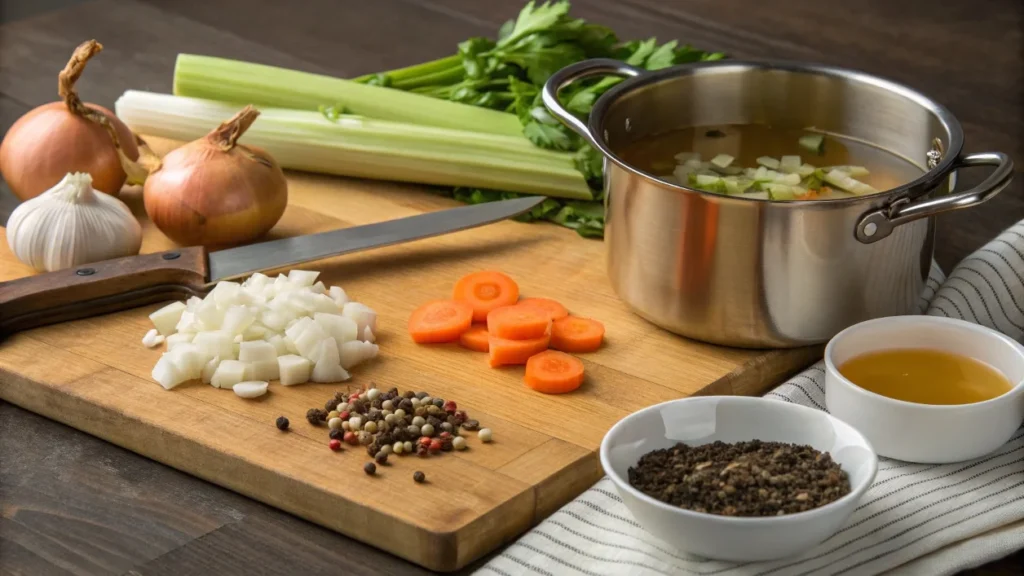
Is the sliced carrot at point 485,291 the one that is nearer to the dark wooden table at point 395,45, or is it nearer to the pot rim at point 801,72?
the pot rim at point 801,72

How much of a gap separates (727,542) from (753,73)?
1.03 metres

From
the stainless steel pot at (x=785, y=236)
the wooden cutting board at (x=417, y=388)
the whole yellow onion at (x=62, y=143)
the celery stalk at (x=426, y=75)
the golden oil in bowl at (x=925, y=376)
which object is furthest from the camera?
the celery stalk at (x=426, y=75)

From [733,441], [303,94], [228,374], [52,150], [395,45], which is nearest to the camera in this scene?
[733,441]

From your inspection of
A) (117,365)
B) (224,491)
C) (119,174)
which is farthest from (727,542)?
(119,174)

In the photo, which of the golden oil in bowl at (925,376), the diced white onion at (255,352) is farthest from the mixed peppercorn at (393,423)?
the golden oil in bowl at (925,376)

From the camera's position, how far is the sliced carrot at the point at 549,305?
2006 millimetres

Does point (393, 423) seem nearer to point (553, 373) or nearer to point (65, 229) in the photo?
point (553, 373)

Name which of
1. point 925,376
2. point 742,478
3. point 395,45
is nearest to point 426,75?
point 395,45

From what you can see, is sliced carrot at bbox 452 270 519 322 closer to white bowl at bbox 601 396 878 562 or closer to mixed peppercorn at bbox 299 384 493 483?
mixed peppercorn at bbox 299 384 493 483

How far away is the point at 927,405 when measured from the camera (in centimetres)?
161

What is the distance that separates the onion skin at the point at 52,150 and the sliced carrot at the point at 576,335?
3.12 ft

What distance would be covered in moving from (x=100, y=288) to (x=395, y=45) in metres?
1.39

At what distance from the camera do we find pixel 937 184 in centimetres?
181

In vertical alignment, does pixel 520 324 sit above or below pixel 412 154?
below
